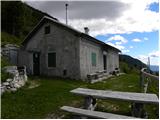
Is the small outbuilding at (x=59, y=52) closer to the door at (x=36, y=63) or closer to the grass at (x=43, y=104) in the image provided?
the door at (x=36, y=63)

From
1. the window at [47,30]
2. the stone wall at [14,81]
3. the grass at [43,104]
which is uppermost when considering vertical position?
the window at [47,30]

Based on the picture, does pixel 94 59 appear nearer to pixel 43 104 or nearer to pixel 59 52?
pixel 59 52

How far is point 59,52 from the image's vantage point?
18.5 metres

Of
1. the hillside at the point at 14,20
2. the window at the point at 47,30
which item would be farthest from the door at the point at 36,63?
the hillside at the point at 14,20

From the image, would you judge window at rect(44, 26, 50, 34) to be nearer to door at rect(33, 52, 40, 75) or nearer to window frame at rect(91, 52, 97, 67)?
door at rect(33, 52, 40, 75)

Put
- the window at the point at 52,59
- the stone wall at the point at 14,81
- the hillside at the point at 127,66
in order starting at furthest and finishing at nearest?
the hillside at the point at 127,66 → the window at the point at 52,59 → the stone wall at the point at 14,81

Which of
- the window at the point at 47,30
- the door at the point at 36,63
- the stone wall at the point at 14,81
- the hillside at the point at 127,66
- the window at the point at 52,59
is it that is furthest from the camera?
the hillside at the point at 127,66

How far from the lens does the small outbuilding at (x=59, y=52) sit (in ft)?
57.9

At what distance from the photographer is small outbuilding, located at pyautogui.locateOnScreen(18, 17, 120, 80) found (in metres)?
17.6

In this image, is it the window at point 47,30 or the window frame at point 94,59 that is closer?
the window at point 47,30

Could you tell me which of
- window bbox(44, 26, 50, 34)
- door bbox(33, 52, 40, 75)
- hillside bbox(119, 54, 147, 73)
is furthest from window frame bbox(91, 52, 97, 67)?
hillside bbox(119, 54, 147, 73)

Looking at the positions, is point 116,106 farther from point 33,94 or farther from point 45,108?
point 33,94

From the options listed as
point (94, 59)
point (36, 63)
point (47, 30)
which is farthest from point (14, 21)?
point (94, 59)

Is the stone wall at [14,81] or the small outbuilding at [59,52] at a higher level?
the small outbuilding at [59,52]
